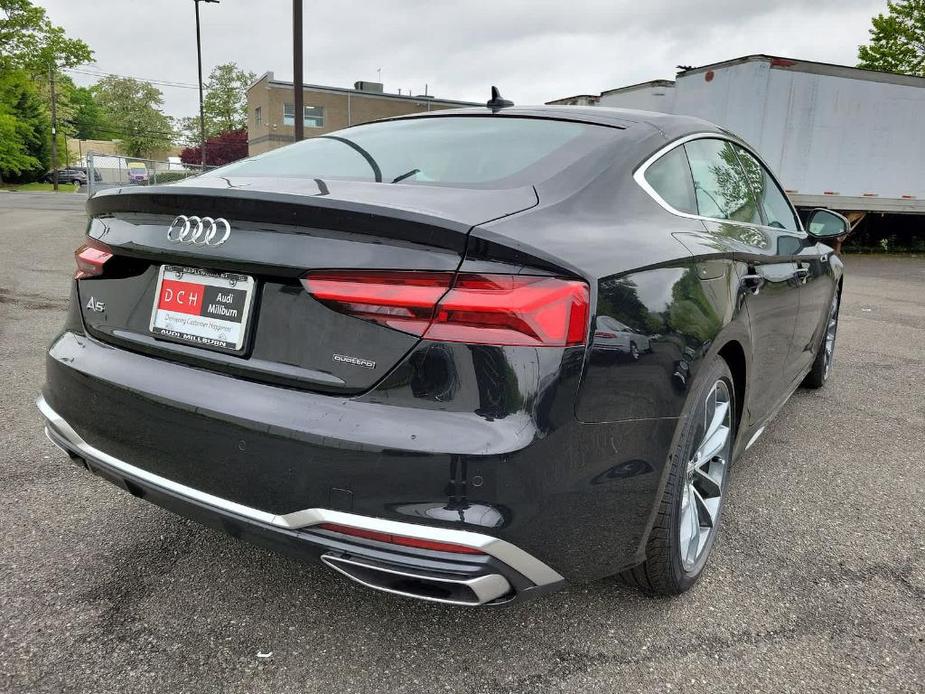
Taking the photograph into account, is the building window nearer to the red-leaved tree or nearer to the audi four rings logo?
the red-leaved tree

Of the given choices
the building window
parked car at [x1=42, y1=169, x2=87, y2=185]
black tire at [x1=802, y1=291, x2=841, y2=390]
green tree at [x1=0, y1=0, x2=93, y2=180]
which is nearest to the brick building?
the building window

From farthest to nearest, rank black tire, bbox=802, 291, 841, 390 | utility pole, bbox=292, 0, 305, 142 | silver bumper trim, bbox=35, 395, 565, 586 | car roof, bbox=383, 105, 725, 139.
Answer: utility pole, bbox=292, 0, 305, 142 < black tire, bbox=802, 291, 841, 390 < car roof, bbox=383, 105, 725, 139 < silver bumper trim, bbox=35, 395, 565, 586

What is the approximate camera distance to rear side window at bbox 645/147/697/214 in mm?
2264

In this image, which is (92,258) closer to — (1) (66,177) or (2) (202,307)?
(2) (202,307)

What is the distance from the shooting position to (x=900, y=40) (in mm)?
26656

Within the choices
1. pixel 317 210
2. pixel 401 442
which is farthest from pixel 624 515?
pixel 317 210

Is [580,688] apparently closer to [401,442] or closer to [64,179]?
[401,442]

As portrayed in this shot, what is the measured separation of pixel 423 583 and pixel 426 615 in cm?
61

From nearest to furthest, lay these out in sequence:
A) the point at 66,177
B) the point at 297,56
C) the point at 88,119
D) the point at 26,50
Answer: the point at 297,56
the point at 26,50
the point at 66,177
the point at 88,119

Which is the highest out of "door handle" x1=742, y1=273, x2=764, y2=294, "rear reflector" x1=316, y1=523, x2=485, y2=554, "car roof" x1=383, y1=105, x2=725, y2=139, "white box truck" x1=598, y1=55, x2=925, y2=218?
"white box truck" x1=598, y1=55, x2=925, y2=218

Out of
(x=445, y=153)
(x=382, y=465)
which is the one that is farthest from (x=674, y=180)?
(x=382, y=465)

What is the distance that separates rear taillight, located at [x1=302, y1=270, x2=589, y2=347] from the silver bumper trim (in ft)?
1.38

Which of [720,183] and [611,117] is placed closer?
[611,117]

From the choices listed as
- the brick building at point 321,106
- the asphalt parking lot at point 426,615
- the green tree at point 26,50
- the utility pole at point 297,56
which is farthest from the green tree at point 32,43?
the asphalt parking lot at point 426,615
